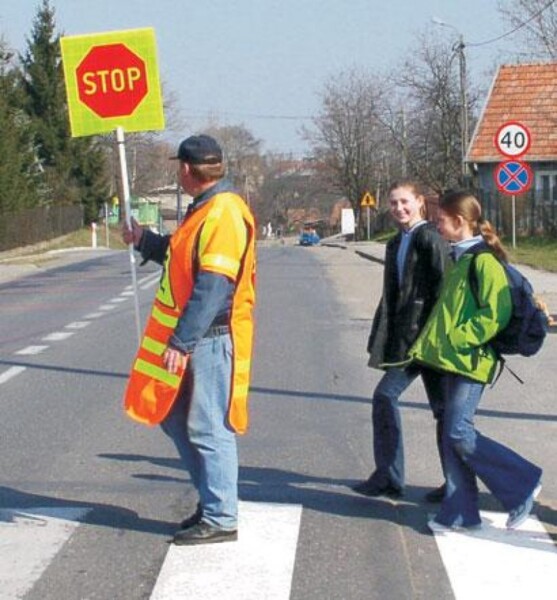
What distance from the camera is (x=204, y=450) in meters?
6.33

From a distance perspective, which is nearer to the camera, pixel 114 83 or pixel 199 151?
pixel 199 151

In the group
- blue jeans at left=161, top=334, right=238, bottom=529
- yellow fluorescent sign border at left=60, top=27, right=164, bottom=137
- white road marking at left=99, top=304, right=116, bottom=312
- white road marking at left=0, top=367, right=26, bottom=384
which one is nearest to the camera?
blue jeans at left=161, top=334, right=238, bottom=529

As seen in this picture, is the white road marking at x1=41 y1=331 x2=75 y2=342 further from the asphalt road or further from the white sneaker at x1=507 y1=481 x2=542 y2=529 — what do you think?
the white sneaker at x1=507 y1=481 x2=542 y2=529

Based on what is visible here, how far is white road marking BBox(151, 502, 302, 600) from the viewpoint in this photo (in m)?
5.71

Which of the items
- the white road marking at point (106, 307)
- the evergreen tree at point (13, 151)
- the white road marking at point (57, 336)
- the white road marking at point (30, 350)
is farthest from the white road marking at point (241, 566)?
the evergreen tree at point (13, 151)

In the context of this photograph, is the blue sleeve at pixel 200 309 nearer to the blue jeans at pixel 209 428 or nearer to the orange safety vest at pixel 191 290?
the orange safety vest at pixel 191 290

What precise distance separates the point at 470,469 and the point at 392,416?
25.6 inches

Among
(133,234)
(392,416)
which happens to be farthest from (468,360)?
(133,234)

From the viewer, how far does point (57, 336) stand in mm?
16844

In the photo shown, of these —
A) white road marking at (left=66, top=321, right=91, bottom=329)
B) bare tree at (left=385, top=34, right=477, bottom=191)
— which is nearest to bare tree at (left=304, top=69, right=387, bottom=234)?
bare tree at (left=385, top=34, right=477, bottom=191)

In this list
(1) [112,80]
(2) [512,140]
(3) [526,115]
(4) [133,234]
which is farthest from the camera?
(3) [526,115]

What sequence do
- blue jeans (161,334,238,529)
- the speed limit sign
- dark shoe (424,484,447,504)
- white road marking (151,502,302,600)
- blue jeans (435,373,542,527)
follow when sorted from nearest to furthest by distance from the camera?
1. white road marking (151,502,302,600)
2. blue jeans (161,334,238,529)
3. blue jeans (435,373,542,527)
4. dark shoe (424,484,447,504)
5. the speed limit sign

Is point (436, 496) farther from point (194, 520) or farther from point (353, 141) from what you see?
point (353, 141)

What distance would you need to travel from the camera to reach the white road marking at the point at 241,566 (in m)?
5.71
